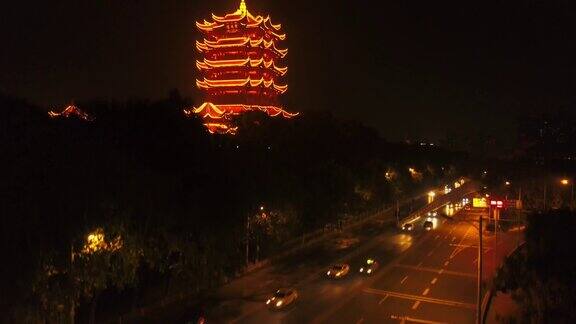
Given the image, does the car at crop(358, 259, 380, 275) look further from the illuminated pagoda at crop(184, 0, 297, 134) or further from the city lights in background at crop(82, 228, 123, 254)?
the illuminated pagoda at crop(184, 0, 297, 134)

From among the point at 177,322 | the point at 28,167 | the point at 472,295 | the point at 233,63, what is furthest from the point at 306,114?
the point at 28,167

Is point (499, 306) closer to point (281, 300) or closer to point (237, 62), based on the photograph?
point (281, 300)

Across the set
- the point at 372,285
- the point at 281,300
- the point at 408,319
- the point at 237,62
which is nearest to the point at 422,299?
the point at 372,285

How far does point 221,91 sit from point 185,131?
44463 mm

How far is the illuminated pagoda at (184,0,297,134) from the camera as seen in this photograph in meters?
77.2

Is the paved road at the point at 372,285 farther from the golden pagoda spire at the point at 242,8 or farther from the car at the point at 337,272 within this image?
the golden pagoda spire at the point at 242,8

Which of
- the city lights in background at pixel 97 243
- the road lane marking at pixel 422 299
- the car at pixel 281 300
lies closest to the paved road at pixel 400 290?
the road lane marking at pixel 422 299

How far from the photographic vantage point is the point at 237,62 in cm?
7775

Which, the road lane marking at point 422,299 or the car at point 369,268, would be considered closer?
the road lane marking at point 422,299

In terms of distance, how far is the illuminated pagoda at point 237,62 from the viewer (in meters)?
77.2

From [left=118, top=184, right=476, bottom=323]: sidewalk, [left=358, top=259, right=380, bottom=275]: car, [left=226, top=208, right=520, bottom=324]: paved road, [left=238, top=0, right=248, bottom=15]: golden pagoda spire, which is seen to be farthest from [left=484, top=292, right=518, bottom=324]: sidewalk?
[left=238, top=0, right=248, bottom=15]: golden pagoda spire

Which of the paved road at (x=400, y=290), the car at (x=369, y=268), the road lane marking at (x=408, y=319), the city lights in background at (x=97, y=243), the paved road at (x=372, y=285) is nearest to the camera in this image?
the city lights in background at (x=97, y=243)

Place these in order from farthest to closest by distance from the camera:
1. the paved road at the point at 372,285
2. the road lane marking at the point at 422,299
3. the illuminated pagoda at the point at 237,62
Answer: the illuminated pagoda at the point at 237,62, the road lane marking at the point at 422,299, the paved road at the point at 372,285

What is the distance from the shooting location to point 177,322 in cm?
2634
